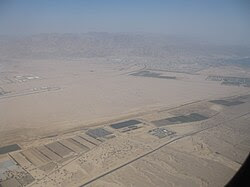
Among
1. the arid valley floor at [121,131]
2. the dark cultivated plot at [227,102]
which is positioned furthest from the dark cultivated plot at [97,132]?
the dark cultivated plot at [227,102]

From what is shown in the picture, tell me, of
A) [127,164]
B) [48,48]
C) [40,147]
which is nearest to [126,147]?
[127,164]

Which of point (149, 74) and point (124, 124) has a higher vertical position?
point (149, 74)

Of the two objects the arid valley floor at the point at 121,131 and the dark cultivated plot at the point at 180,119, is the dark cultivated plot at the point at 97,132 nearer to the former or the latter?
the arid valley floor at the point at 121,131

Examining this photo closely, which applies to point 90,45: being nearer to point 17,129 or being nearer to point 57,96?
point 57,96

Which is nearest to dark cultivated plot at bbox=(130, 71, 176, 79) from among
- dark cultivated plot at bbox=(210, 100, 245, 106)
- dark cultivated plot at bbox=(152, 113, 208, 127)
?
dark cultivated plot at bbox=(210, 100, 245, 106)

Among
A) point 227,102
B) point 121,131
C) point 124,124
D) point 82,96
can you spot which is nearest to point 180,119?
point 124,124

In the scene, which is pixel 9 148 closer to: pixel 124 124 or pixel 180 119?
pixel 124 124
